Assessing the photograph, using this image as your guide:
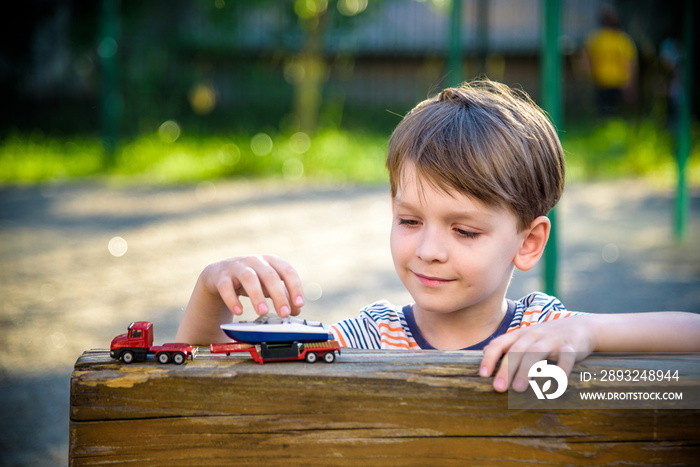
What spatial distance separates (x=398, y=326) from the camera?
1.75 meters

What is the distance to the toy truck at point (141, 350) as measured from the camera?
108cm

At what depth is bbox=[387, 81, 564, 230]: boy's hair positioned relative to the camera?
5.05ft

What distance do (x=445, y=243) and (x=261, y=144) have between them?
A: 8.84 m

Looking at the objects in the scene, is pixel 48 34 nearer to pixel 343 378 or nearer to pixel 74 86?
pixel 74 86

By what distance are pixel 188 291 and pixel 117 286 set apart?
0.50 meters

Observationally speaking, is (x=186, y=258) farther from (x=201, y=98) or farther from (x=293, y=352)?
(x=201, y=98)

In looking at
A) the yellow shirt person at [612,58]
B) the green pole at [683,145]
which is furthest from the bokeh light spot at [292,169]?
the yellow shirt person at [612,58]

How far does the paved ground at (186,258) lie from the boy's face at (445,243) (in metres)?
Answer: 1.74

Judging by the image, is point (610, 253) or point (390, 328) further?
point (610, 253)

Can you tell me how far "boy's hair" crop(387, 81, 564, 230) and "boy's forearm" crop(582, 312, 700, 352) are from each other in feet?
1.31

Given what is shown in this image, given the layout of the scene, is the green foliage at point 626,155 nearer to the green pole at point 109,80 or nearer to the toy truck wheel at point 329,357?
the green pole at point 109,80

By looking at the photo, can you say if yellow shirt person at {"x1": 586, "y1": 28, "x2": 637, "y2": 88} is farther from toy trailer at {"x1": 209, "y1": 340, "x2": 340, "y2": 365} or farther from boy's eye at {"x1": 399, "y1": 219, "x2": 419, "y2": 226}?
toy trailer at {"x1": 209, "y1": 340, "x2": 340, "y2": 365}

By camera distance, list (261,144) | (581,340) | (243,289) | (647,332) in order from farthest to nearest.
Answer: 1. (261,144)
2. (243,289)
3. (647,332)
4. (581,340)

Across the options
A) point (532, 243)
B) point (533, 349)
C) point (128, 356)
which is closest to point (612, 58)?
point (532, 243)
